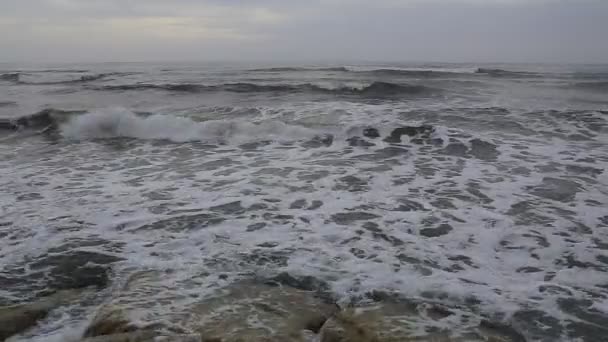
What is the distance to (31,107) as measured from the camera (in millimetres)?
15477

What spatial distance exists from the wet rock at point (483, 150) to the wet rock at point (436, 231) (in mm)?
3513

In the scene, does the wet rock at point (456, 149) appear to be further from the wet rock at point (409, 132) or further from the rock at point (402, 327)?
the rock at point (402, 327)

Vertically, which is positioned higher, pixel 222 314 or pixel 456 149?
pixel 456 149

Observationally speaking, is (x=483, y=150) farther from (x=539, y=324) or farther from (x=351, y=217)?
(x=539, y=324)

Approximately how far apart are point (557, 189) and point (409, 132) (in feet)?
13.7

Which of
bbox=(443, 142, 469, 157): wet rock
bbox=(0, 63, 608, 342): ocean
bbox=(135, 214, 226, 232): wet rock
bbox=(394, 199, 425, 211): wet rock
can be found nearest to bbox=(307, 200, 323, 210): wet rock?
bbox=(0, 63, 608, 342): ocean

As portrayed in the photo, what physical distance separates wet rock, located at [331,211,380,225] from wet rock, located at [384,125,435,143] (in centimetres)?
456

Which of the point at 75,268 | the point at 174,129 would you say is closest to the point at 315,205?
the point at 75,268

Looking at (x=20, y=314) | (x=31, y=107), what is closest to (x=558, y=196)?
(x=20, y=314)

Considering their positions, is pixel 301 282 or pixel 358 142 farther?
pixel 358 142

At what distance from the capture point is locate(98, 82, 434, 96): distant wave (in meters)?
19.3

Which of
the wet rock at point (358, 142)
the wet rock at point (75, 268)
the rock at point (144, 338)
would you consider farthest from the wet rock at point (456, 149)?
the rock at point (144, 338)

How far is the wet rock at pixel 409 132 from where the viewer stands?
9.91 metres

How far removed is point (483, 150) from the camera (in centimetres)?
874
